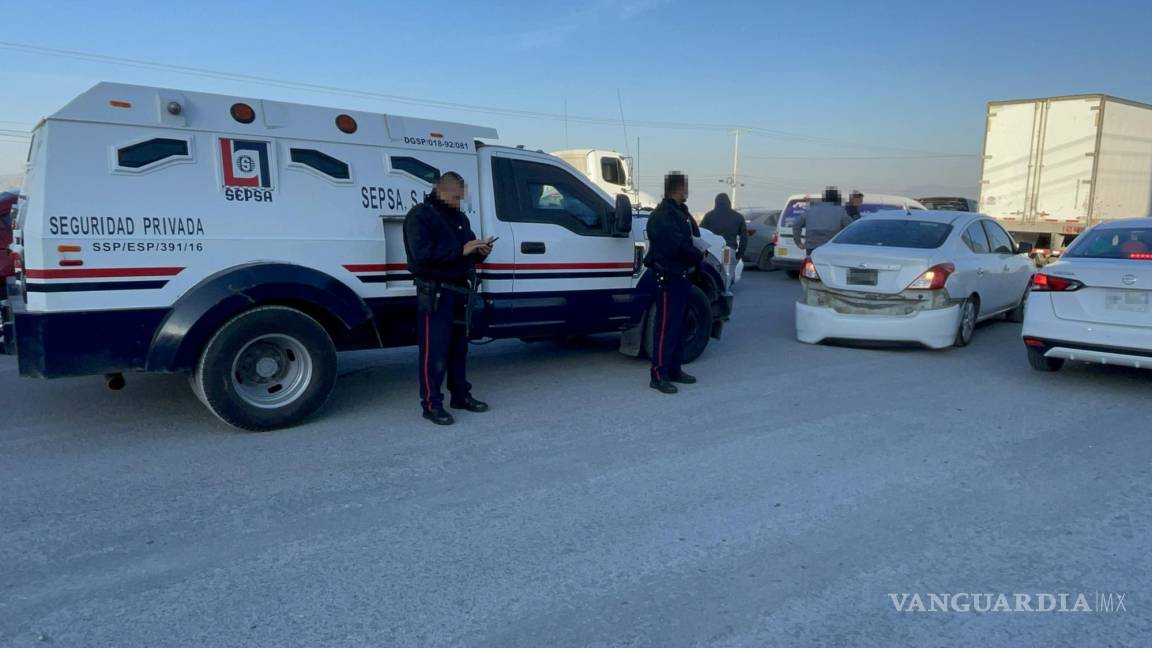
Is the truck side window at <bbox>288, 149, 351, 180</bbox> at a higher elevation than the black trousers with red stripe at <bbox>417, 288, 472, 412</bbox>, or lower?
higher

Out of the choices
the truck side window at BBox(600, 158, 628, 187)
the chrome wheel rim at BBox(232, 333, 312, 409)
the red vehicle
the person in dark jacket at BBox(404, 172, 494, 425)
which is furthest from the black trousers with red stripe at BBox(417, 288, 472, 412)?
the truck side window at BBox(600, 158, 628, 187)

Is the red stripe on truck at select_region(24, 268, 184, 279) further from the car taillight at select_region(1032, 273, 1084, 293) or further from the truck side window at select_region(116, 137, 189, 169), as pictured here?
the car taillight at select_region(1032, 273, 1084, 293)

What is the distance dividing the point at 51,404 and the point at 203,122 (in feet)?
8.54

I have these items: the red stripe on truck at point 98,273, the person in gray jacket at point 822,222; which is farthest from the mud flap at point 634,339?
the person in gray jacket at point 822,222

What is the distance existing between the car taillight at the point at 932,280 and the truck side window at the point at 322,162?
5771 mm

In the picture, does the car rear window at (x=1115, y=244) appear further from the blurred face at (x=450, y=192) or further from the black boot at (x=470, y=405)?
the blurred face at (x=450, y=192)

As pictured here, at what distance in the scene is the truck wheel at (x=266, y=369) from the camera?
5285 mm

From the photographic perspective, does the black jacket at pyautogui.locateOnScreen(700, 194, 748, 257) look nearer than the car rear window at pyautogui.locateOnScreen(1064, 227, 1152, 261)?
No

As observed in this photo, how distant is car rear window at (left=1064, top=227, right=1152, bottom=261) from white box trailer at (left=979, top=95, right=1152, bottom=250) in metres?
10.7

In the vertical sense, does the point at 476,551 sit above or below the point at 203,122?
below

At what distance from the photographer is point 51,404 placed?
6.17 meters

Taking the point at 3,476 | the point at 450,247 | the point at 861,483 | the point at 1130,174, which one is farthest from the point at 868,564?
the point at 1130,174

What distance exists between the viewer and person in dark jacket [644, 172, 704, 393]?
680 centimetres

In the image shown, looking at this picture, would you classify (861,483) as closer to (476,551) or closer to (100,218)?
(476,551)
